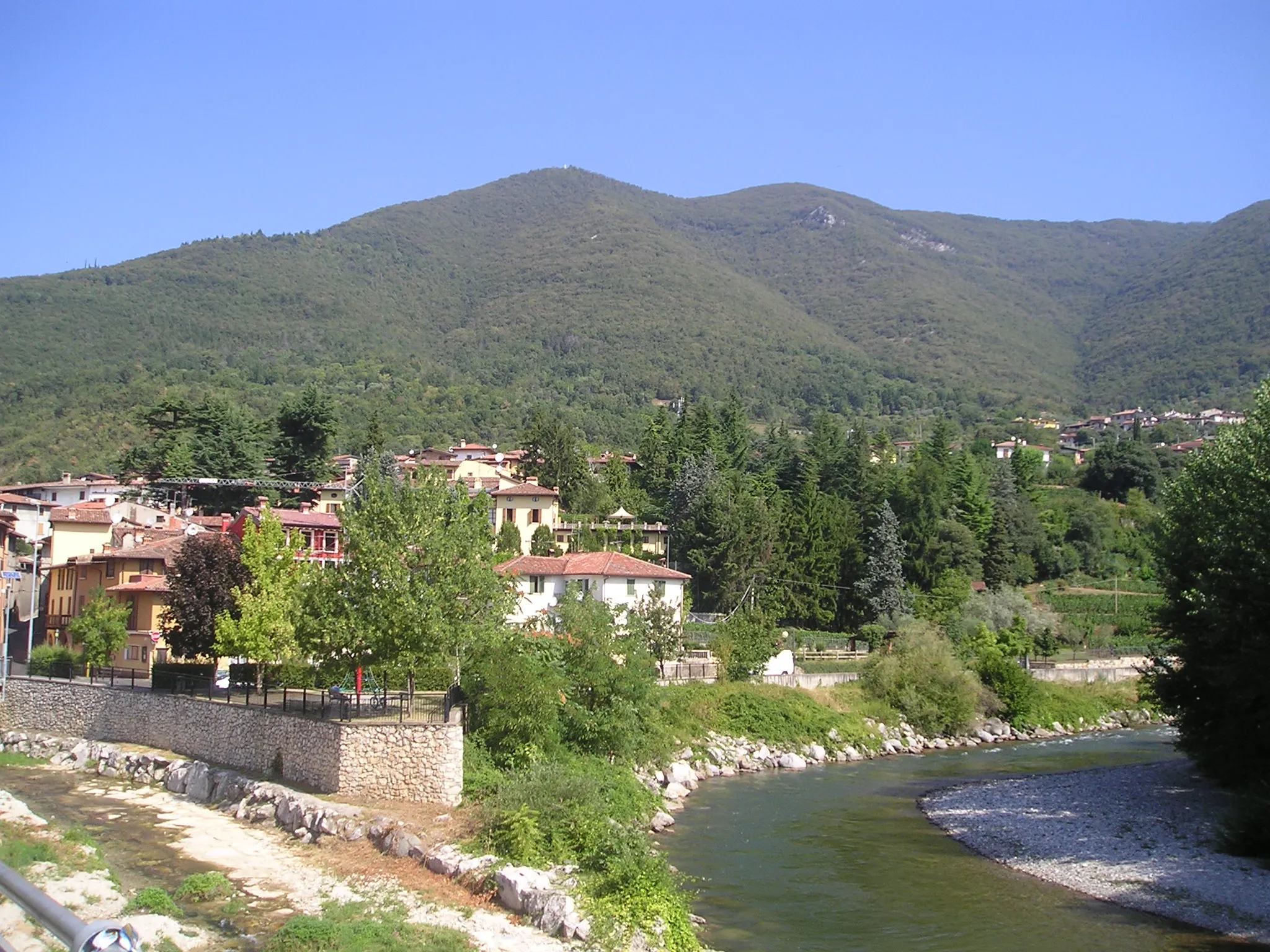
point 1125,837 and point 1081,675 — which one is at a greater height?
point 1081,675

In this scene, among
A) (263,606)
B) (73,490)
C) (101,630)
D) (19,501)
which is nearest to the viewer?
(263,606)

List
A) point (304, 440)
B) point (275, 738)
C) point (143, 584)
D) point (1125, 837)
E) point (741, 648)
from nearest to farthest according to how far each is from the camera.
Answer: point (1125, 837) → point (275, 738) → point (143, 584) → point (741, 648) → point (304, 440)

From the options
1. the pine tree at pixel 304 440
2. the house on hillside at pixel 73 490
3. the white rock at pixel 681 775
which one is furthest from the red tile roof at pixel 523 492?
the white rock at pixel 681 775

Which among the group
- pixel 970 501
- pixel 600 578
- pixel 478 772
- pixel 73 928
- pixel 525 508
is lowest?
pixel 478 772

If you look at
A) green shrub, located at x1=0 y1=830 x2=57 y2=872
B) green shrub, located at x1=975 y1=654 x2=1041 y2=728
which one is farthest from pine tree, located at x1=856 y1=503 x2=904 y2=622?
green shrub, located at x1=0 y1=830 x2=57 y2=872

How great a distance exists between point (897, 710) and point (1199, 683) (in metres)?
19.2

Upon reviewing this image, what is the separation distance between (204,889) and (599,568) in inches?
1501

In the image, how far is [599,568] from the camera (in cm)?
6003

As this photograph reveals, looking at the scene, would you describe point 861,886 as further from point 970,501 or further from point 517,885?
point 970,501

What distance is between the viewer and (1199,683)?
1374 inches

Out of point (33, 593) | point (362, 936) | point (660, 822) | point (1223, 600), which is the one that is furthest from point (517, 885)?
point (33, 593)

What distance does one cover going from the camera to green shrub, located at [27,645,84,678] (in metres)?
46.8

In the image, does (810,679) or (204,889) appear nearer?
(204,889)

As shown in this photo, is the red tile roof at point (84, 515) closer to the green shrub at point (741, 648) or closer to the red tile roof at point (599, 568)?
the red tile roof at point (599, 568)
